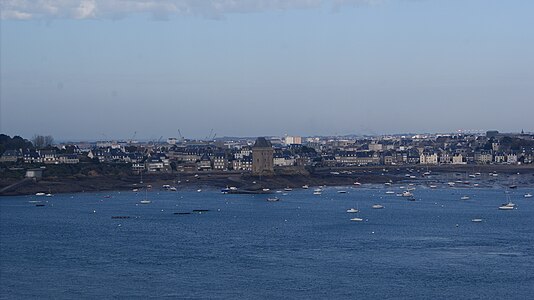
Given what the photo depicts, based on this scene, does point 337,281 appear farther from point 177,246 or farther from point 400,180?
point 400,180

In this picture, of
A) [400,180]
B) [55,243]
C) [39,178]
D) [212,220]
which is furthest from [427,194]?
[55,243]

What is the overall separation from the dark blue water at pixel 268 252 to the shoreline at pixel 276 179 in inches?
312

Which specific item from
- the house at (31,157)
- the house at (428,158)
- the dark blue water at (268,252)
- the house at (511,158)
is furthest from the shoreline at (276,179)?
the dark blue water at (268,252)

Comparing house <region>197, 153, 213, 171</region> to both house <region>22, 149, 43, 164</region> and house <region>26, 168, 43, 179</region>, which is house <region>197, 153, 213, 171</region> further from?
house <region>26, 168, 43, 179</region>

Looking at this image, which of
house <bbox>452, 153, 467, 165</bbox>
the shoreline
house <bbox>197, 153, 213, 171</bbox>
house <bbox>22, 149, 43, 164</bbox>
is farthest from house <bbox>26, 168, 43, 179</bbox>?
house <bbox>452, 153, 467, 165</bbox>

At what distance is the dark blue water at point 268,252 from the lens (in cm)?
1301

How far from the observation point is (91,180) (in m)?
36.3

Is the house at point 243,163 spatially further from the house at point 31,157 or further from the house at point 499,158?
the house at point 499,158

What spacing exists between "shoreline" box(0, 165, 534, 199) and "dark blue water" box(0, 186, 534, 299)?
312 inches

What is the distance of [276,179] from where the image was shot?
127 ft

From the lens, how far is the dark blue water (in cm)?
1301

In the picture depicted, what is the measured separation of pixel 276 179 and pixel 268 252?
22353 mm

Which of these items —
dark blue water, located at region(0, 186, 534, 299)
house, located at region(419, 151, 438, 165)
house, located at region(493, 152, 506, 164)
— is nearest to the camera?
dark blue water, located at region(0, 186, 534, 299)

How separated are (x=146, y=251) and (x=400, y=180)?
80.9 ft
